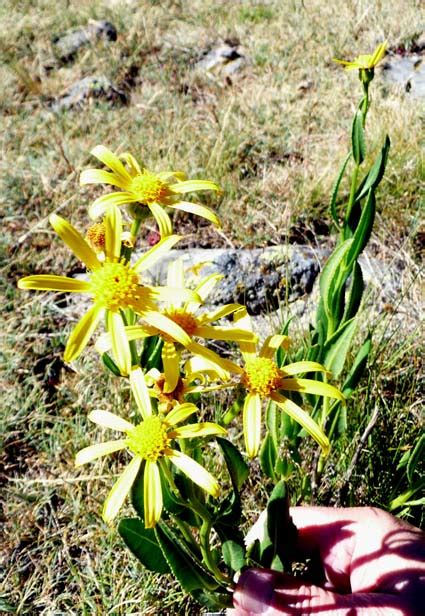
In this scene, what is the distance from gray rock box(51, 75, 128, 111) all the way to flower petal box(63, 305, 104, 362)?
306 centimetres

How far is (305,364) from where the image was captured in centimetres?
113

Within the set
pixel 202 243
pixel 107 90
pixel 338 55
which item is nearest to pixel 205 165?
pixel 202 243

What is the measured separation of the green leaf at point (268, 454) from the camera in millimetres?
1274

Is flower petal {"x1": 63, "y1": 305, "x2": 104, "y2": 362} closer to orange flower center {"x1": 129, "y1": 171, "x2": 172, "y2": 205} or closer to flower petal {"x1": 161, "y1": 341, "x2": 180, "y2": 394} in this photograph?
flower petal {"x1": 161, "y1": 341, "x2": 180, "y2": 394}

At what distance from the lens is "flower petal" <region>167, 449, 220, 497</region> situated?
35.9 inches

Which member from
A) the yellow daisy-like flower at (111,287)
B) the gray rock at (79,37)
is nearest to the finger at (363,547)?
the yellow daisy-like flower at (111,287)

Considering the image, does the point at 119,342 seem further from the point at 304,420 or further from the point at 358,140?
the point at 358,140

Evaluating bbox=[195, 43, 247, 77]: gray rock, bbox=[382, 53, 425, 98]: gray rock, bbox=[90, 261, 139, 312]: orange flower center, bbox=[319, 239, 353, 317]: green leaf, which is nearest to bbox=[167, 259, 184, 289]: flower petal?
bbox=[90, 261, 139, 312]: orange flower center

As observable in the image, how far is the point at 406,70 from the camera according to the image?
375 cm

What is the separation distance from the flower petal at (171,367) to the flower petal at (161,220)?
0.73 ft

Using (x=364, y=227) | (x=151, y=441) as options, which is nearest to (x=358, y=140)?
(x=364, y=227)

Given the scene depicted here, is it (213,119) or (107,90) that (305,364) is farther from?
(107,90)

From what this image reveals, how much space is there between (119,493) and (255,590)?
1.22 feet

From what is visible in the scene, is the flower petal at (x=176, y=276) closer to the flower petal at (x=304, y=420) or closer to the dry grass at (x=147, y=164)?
the flower petal at (x=304, y=420)
